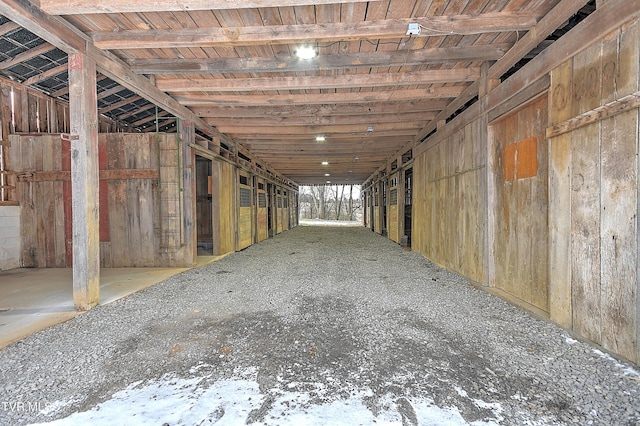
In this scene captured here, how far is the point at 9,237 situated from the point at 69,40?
439 centimetres

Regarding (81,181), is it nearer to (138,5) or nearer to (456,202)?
(138,5)

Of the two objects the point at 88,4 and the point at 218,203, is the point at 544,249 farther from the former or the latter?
the point at 218,203

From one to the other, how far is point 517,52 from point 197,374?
14.5ft

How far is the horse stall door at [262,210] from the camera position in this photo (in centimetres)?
1040

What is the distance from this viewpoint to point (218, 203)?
678 cm

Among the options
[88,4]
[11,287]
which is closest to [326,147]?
[88,4]

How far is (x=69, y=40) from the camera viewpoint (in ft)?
9.70

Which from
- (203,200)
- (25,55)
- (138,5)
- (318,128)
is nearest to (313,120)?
(318,128)

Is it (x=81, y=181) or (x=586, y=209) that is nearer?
(x=586, y=209)

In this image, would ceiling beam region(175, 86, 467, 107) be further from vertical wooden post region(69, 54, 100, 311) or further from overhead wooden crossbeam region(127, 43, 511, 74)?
vertical wooden post region(69, 54, 100, 311)

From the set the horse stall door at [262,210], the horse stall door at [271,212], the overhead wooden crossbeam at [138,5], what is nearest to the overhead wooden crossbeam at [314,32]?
the overhead wooden crossbeam at [138,5]

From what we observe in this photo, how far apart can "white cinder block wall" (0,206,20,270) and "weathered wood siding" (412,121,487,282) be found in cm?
799

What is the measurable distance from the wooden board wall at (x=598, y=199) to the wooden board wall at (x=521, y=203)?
335 mm

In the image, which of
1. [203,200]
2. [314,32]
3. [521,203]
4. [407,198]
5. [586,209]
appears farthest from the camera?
[203,200]
